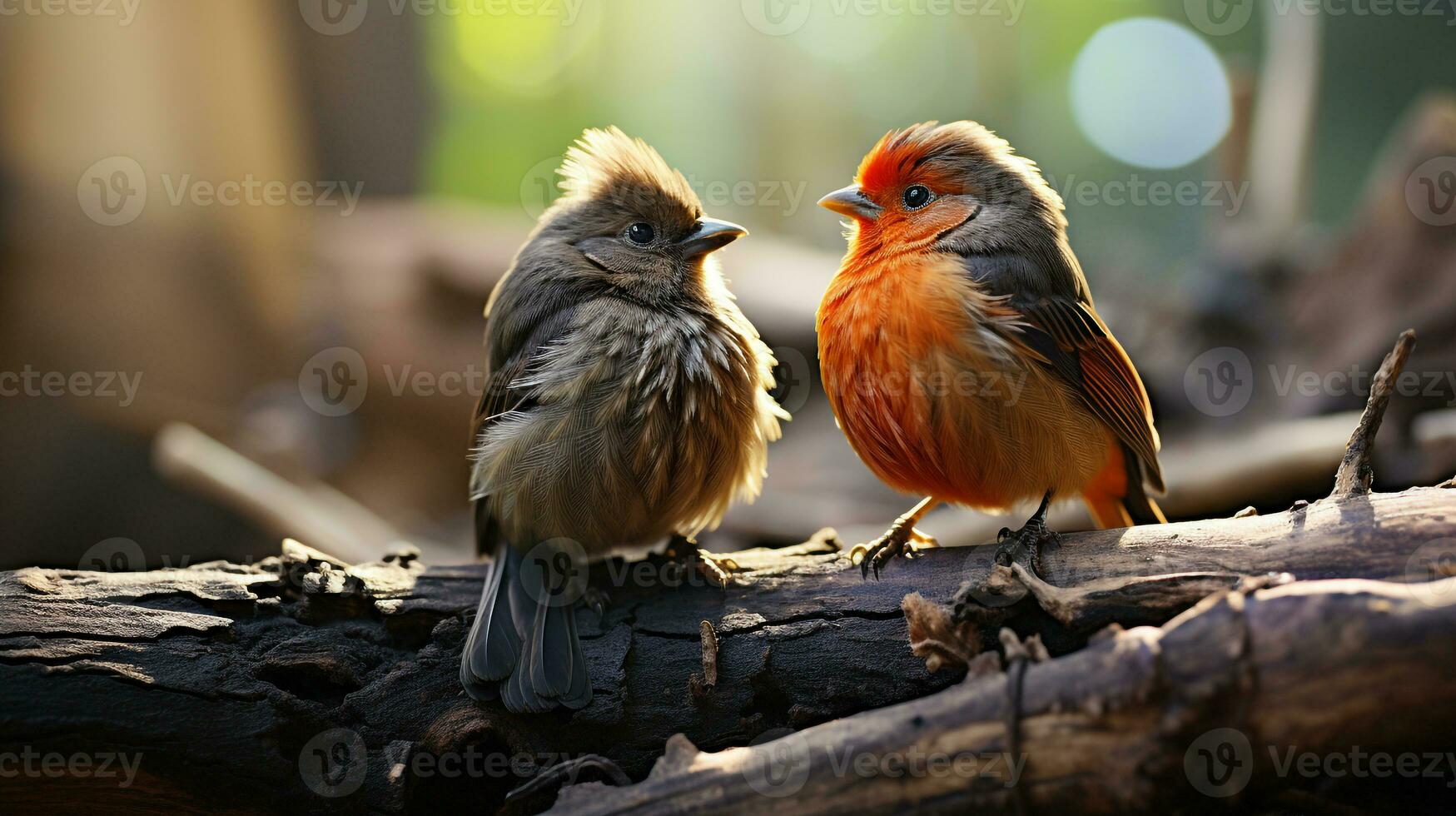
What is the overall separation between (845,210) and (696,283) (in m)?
0.70

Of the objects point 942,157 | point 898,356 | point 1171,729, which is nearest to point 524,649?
point 898,356

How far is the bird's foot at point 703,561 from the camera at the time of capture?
3.59 metres

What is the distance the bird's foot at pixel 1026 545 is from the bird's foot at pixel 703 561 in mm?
1020

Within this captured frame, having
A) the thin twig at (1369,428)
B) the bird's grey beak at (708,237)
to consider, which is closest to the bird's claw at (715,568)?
the bird's grey beak at (708,237)

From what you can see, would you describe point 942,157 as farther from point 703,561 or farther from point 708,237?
point 703,561

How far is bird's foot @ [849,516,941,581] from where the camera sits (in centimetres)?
344

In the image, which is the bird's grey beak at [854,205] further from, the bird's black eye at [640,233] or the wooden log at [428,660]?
the wooden log at [428,660]

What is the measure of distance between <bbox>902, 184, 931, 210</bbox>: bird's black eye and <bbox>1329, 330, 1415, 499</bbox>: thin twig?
65.3 inches

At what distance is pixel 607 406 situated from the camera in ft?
11.7

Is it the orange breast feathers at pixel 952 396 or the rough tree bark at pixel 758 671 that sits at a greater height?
the orange breast feathers at pixel 952 396

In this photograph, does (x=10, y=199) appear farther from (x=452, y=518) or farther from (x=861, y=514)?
(x=861, y=514)

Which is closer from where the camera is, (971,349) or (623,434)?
(971,349)

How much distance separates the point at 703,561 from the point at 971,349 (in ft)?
4.30

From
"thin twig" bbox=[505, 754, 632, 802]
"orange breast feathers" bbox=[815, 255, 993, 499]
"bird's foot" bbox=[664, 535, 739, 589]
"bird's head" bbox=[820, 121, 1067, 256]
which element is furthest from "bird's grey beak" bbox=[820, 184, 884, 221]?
"thin twig" bbox=[505, 754, 632, 802]
